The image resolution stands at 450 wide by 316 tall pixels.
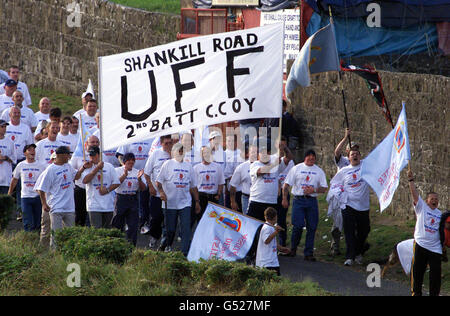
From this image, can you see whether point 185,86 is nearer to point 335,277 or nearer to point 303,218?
point 303,218

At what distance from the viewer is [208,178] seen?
49.4ft

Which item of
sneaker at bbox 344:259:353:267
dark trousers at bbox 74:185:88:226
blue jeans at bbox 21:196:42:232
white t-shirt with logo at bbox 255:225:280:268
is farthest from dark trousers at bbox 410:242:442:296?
blue jeans at bbox 21:196:42:232

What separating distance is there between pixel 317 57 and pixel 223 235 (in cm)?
338

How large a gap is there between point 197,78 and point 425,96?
→ 4592 millimetres

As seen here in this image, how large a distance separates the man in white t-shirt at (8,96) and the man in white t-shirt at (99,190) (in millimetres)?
5450

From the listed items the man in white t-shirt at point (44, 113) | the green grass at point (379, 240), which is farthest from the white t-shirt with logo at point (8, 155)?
the green grass at point (379, 240)

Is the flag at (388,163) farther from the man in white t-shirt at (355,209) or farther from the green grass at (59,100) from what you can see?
the green grass at (59,100)

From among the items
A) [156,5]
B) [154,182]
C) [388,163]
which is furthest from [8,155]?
[156,5]

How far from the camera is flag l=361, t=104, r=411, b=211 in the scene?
11.9 meters

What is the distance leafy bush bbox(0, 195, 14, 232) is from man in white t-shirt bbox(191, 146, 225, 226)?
2.83 meters

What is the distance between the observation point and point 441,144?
1534cm

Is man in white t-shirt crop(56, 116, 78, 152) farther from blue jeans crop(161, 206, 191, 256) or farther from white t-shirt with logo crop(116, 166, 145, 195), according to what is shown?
blue jeans crop(161, 206, 191, 256)
